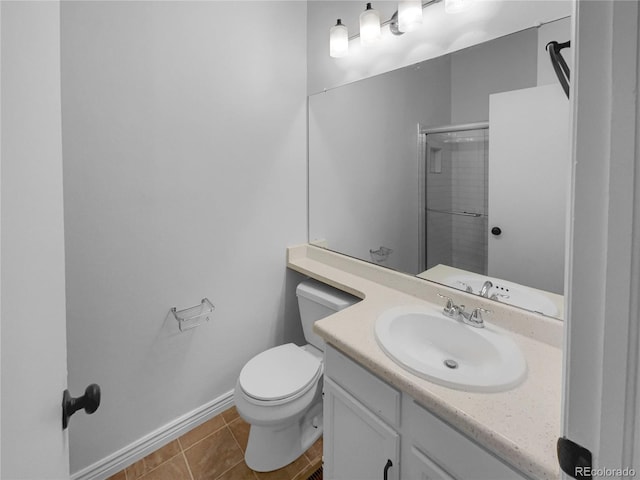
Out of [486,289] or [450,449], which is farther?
[486,289]

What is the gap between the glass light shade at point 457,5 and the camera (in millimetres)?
1163

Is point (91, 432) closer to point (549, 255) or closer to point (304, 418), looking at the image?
point (304, 418)

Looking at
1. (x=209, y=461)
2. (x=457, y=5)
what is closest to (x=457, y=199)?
(x=457, y=5)

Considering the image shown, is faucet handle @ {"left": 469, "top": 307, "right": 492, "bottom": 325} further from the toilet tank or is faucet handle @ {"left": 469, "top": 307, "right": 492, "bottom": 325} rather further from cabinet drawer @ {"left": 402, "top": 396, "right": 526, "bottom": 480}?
the toilet tank

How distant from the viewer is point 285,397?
127 centimetres

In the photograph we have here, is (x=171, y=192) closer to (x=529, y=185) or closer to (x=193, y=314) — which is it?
(x=193, y=314)

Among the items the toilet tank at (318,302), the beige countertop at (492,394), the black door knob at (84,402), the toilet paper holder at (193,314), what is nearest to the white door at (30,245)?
the black door knob at (84,402)

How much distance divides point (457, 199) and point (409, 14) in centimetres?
84

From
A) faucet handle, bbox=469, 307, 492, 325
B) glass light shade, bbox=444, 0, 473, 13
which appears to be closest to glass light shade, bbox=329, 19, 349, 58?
glass light shade, bbox=444, 0, 473, 13

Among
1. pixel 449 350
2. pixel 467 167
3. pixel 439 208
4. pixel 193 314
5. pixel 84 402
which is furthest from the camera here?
pixel 193 314

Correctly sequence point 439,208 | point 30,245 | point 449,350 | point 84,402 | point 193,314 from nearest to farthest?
point 30,245
point 84,402
point 449,350
point 439,208
point 193,314

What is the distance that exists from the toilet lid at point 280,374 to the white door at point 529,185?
3.12 ft

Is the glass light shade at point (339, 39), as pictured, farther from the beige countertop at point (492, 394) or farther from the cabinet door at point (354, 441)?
the cabinet door at point (354, 441)

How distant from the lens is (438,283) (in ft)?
4.41
